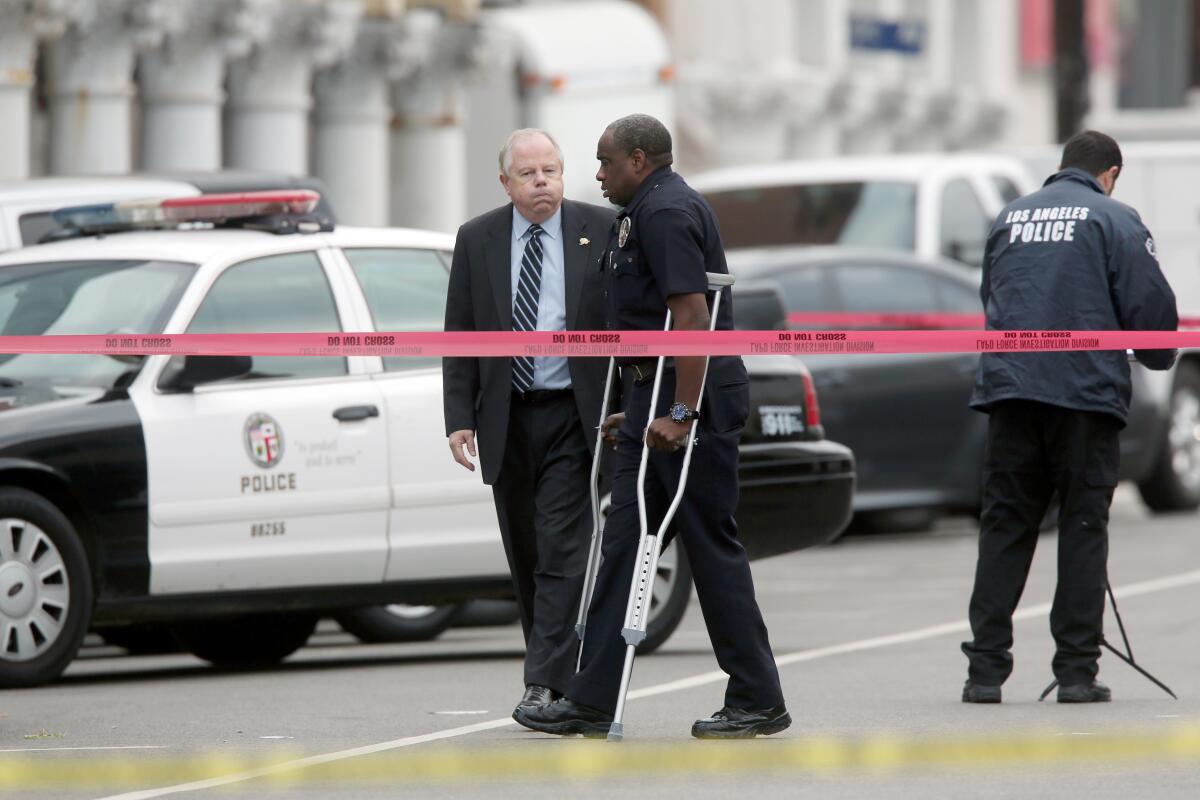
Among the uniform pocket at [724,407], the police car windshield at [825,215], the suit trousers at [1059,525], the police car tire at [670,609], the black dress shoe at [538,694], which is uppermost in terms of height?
the uniform pocket at [724,407]

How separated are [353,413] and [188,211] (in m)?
1.12

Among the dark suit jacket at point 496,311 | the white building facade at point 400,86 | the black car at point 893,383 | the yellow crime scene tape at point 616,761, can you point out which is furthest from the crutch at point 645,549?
the black car at point 893,383

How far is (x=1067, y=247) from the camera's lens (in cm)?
916

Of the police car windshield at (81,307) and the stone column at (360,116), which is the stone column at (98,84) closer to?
the stone column at (360,116)

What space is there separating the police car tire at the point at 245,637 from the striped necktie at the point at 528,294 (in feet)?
9.61

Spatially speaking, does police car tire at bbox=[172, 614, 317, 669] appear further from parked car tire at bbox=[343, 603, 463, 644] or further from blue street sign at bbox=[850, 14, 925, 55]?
blue street sign at bbox=[850, 14, 925, 55]

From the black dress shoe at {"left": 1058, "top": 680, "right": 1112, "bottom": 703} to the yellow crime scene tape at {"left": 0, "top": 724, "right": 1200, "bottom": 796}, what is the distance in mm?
878

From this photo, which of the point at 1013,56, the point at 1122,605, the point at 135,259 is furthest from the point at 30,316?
the point at 1013,56

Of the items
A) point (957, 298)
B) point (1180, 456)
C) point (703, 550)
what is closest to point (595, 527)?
point (703, 550)

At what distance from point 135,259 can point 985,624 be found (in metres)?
3.44

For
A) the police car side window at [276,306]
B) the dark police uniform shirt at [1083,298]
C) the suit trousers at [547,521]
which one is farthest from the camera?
the police car side window at [276,306]

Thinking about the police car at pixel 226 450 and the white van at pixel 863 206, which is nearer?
the police car at pixel 226 450

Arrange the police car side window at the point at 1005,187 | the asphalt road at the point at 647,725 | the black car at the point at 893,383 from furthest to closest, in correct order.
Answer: the police car side window at the point at 1005,187, the black car at the point at 893,383, the asphalt road at the point at 647,725

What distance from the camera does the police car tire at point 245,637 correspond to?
11.2 metres
